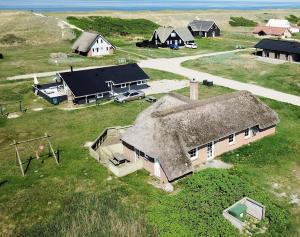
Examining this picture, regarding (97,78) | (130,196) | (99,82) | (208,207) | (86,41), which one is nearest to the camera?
(208,207)

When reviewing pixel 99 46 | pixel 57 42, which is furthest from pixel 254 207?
pixel 57 42

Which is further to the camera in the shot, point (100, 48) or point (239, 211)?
point (100, 48)

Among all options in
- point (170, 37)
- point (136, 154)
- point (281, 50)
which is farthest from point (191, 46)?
point (136, 154)

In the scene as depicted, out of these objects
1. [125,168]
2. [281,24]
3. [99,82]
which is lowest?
[125,168]

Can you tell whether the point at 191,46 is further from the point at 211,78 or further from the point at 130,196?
the point at 130,196

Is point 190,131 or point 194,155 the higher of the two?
point 190,131

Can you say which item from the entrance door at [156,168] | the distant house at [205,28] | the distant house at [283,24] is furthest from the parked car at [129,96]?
the distant house at [283,24]

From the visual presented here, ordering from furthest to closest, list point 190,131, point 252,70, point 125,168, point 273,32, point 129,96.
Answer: point 273,32 < point 252,70 < point 129,96 < point 190,131 < point 125,168

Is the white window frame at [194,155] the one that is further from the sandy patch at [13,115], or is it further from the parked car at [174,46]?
the parked car at [174,46]
